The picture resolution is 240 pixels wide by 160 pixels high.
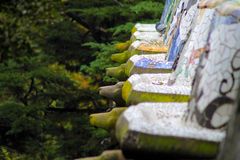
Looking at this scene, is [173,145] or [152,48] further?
[152,48]

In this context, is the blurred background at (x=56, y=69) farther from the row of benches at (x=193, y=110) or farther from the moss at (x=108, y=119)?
the row of benches at (x=193, y=110)

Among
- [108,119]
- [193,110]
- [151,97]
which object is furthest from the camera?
[108,119]

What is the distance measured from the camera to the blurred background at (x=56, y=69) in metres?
12.0

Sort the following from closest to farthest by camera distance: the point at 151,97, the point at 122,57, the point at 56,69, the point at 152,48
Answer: the point at 151,97, the point at 152,48, the point at 122,57, the point at 56,69

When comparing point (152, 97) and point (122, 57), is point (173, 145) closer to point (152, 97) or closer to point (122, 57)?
point (152, 97)

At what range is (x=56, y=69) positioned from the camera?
14.8 metres

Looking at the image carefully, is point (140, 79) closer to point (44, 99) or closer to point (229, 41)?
point (229, 41)

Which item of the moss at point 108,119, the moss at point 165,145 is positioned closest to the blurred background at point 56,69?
the moss at point 108,119

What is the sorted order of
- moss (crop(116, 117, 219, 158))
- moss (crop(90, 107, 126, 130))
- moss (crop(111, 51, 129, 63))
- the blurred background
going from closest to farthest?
moss (crop(116, 117, 219, 158)) < moss (crop(90, 107, 126, 130)) < moss (crop(111, 51, 129, 63)) < the blurred background

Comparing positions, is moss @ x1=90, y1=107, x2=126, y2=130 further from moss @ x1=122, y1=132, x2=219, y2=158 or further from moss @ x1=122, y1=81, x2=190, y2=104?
moss @ x1=122, y1=132, x2=219, y2=158

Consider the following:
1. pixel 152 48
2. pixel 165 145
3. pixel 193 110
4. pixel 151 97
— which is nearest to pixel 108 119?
pixel 151 97

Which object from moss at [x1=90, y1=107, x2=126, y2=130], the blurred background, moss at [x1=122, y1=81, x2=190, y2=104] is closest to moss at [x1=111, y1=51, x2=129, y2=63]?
the blurred background

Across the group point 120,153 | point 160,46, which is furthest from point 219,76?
point 160,46

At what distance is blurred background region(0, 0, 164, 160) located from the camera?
11984 mm
